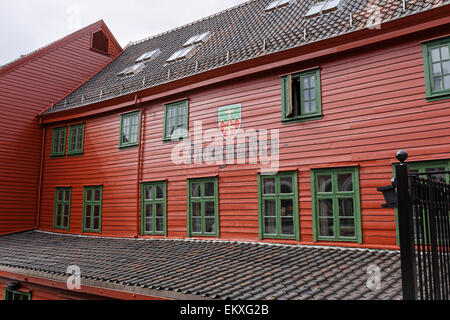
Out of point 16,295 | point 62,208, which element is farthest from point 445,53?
point 62,208

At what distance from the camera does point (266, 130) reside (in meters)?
11.3

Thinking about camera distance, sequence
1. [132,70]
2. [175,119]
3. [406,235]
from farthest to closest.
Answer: [132,70], [175,119], [406,235]

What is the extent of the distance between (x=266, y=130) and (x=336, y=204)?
294 centimetres

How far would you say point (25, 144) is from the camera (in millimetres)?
17375

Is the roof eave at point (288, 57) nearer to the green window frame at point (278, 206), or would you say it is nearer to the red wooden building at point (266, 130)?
the red wooden building at point (266, 130)

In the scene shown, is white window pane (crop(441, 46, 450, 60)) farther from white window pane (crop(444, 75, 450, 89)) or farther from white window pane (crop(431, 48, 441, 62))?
white window pane (crop(444, 75, 450, 89))

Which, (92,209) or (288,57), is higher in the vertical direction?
(288,57)

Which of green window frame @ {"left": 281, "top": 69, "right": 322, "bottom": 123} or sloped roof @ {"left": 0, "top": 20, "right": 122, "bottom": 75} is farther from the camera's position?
sloped roof @ {"left": 0, "top": 20, "right": 122, "bottom": 75}

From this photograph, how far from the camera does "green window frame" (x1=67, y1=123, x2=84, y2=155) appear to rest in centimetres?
1664

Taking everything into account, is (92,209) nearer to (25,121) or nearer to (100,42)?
(25,121)

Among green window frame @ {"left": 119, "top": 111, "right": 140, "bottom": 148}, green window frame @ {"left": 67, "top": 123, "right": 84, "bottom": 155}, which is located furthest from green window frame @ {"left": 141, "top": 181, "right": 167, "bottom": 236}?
green window frame @ {"left": 67, "top": 123, "right": 84, "bottom": 155}

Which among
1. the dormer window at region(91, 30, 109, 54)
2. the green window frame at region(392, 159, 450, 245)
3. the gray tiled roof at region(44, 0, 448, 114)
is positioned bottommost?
the green window frame at region(392, 159, 450, 245)

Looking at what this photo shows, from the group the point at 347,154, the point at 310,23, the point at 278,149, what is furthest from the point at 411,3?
the point at 278,149

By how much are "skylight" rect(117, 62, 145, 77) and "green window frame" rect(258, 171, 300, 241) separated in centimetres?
851
